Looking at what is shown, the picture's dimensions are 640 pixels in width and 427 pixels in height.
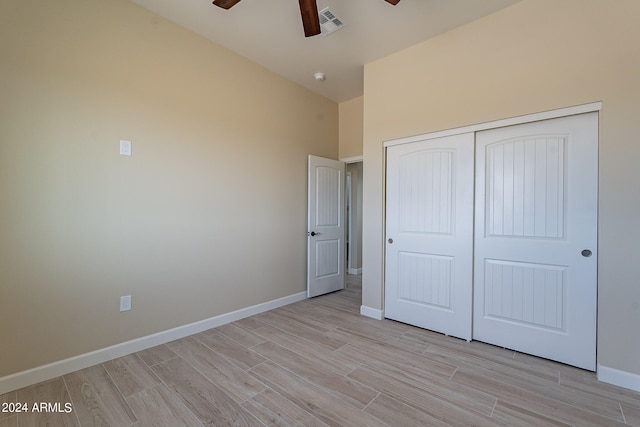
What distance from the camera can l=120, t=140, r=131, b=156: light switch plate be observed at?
2414 mm

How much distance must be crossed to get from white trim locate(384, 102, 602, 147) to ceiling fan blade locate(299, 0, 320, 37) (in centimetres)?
146

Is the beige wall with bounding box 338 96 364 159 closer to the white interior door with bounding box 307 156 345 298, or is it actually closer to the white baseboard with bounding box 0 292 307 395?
the white interior door with bounding box 307 156 345 298

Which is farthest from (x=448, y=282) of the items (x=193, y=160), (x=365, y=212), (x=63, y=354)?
(x=63, y=354)

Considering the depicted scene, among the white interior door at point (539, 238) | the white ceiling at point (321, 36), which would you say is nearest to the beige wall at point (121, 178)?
the white ceiling at point (321, 36)

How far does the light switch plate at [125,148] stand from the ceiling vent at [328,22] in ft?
6.80

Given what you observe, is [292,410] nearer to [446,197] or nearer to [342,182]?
[446,197]

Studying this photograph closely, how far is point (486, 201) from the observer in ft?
8.78

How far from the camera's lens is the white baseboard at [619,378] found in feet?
6.40

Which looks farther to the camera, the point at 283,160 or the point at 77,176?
the point at 283,160

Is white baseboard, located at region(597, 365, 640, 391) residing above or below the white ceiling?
below

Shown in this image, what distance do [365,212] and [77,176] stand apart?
9.11 feet

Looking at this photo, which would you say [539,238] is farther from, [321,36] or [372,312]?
[321,36]

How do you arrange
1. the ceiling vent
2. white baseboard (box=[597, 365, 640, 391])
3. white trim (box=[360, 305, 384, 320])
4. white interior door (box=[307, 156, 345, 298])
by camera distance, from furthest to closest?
white interior door (box=[307, 156, 345, 298])
white trim (box=[360, 305, 384, 320])
the ceiling vent
white baseboard (box=[597, 365, 640, 391])

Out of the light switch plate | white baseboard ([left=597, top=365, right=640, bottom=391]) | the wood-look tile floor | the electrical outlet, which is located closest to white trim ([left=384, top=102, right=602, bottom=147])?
white baseboard ([left=597, top=365, right=640, bottom=391])
